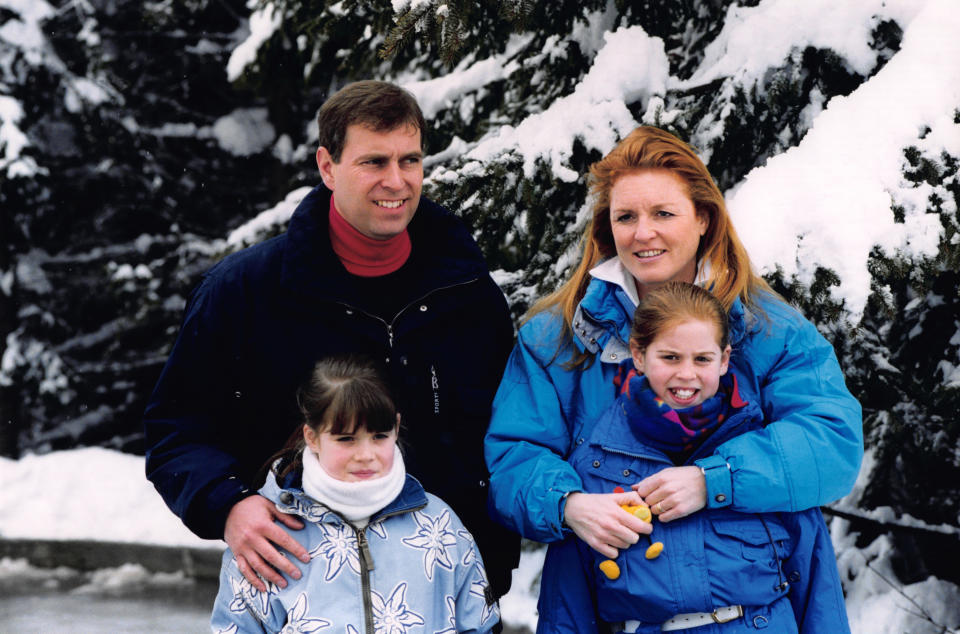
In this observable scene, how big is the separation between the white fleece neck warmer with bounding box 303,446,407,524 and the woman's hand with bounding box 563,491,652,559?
18.4 inches

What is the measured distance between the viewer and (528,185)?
3832 millimetres

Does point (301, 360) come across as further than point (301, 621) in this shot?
Yes

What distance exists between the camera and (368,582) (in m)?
2.40

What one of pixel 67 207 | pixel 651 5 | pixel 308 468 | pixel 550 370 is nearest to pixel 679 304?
pixel 550 370

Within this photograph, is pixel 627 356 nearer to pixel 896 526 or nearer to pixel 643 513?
pixel 643 513

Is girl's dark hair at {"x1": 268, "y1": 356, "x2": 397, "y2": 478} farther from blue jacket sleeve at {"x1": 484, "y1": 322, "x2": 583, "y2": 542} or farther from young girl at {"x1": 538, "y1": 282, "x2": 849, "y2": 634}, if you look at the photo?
young girl at {"x1": 538, "y1": 282, "x2": 849, "y2": 634}

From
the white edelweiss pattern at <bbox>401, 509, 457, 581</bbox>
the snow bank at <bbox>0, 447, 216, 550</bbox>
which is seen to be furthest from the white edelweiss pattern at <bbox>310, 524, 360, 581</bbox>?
the snow bank at <bbox>0, 447, 216, 550</bbox>

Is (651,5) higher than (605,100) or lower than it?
higher

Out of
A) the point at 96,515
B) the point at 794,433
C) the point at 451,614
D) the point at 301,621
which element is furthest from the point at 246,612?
the point at 96,515

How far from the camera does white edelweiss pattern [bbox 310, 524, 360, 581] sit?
242cm

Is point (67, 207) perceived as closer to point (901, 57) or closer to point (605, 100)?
point (605, 100)

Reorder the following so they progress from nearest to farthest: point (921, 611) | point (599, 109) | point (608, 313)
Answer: point (608, 313)
point (599, 109)
point (921, 611)

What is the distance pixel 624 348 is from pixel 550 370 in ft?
0.73

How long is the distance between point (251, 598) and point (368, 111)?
134cm
